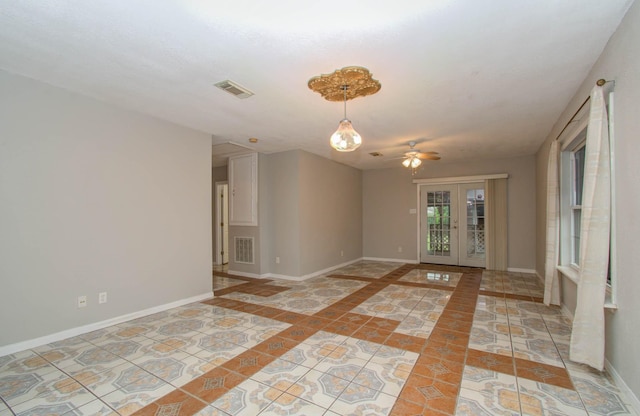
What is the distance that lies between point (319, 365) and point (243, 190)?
14.1 feet

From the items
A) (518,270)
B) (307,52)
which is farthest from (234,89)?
(518,270)

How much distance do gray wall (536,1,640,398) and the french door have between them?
4.91 m

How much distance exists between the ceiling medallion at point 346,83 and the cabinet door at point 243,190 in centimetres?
335

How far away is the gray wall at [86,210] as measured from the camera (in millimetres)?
2707

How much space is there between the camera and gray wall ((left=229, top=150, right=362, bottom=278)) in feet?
18.9

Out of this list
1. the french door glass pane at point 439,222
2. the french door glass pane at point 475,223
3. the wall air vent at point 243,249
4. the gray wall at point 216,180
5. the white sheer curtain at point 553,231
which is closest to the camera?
the white sheer curtain at point 553,231

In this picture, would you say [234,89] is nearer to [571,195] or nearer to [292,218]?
[292,218]

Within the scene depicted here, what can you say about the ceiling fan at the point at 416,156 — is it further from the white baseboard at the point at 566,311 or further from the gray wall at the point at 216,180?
the gray wall at the point at 216,180

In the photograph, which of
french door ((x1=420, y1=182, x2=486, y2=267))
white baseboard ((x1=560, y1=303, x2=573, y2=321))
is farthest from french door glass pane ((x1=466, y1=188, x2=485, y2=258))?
white baseboard ((x1=560, y1=303, x2=573, y2=321))

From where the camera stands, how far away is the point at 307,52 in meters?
2.33

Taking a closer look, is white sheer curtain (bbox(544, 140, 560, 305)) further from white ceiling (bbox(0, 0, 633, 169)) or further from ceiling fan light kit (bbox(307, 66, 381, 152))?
ceiling fan light kit (bbox(307, 66, 381, 152))

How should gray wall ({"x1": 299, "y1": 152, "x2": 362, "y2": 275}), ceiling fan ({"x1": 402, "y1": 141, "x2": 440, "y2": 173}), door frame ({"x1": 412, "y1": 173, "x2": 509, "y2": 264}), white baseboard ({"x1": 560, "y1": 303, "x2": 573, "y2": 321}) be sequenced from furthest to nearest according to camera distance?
door frame ({"x1": 412, "y1": 173, "x2": 509, "y2": 264})
gray wall ({"x1": 299, "y1": 152, "x2": 362, "y2": 275})
ceiling fan ({"x1": 402, "y1": 141, "x2": 440, "y2": 173})
white baseboard ({"x1": 560, "y1": 303, "x2": 573, "y2": 321})

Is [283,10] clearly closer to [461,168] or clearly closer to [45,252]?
[45,252]

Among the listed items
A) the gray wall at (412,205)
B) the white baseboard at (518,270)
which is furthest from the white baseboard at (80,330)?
the white baseboard at (518,270)
